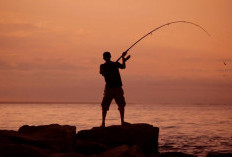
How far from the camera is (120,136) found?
10414mm

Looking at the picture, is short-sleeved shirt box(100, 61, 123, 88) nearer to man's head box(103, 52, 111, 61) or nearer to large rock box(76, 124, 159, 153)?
man's head box(103, 52, 111, 61)

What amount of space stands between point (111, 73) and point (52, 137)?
2944mm

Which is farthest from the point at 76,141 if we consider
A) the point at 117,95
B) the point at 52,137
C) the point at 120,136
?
the point at 117,95

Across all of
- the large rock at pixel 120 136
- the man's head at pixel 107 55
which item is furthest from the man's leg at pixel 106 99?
the man's head at pixel 107 55

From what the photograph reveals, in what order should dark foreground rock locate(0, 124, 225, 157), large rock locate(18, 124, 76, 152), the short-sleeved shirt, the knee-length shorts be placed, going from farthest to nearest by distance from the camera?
the knee-length shorts
the short-sleeved shirt
large rock locate(18, 124, 76, 152)
dark foreground rock locate(0, 124, 225, 157)

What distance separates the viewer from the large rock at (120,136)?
408 inches

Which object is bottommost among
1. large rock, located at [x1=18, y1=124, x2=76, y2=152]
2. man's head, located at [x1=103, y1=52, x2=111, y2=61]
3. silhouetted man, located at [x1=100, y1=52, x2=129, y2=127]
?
large rock, located at [x1=18, y1=124, x2=76, y2=152]

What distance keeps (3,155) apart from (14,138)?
160 centimetres

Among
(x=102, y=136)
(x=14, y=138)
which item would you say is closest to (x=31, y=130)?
(x=14, y=138)

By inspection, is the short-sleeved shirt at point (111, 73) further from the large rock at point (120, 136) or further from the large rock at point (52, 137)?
the large rock at point (52, 137)

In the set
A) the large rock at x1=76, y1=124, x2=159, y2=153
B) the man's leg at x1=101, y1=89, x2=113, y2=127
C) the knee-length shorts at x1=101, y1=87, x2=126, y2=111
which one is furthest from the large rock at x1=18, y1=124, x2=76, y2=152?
the knee-length shorts at x1=101, y1=87, x2=126, y2=111

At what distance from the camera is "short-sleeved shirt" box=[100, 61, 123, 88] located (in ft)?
34.4

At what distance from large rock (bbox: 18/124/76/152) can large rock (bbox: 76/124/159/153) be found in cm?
117

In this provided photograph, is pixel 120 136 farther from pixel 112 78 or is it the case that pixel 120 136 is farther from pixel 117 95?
pixel 112 78
